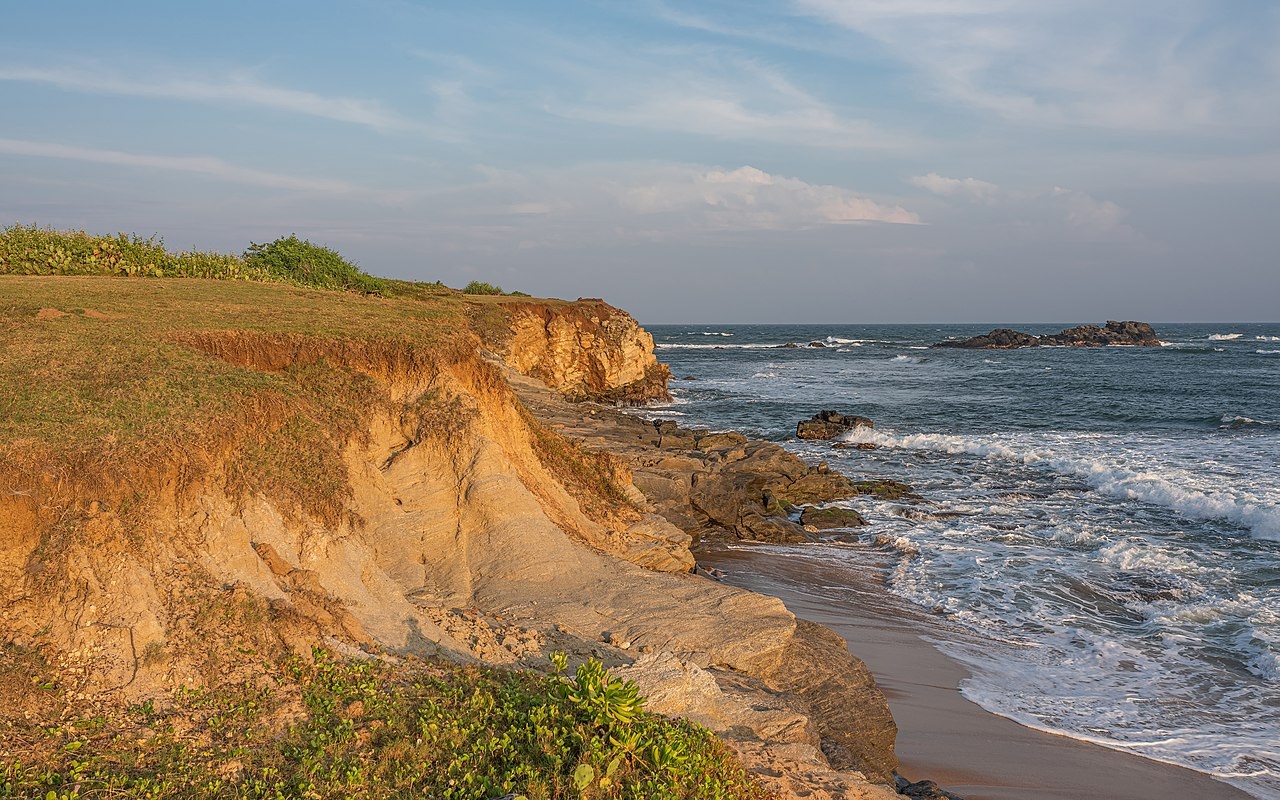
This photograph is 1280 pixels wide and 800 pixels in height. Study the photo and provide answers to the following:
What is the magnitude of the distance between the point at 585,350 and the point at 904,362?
4383 centimetres

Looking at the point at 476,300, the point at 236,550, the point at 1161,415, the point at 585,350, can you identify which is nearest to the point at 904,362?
the point at 1161,415

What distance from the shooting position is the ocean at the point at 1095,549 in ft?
32.1

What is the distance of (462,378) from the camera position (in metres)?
12.2

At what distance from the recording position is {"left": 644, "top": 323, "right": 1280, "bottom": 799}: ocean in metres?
9.79

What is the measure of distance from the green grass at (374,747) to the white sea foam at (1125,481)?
56.2ft

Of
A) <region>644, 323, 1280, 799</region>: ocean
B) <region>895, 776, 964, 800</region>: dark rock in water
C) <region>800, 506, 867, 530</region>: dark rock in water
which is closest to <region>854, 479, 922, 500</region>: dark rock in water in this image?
<region>644, 323, 1280, 799</region>: ocean

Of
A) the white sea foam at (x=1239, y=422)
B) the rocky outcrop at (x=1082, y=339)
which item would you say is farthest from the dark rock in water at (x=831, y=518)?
the rocky outcrop at (x=1082, y=339)

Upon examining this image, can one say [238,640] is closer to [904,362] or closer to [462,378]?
[462,378]

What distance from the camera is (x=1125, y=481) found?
22.2m

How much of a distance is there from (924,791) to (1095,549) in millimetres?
11196

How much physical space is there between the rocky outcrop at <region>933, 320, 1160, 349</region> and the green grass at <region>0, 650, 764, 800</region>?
319 ft

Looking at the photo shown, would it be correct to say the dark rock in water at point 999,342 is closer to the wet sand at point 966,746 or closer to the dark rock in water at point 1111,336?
the dark rock in water at point 1111,336

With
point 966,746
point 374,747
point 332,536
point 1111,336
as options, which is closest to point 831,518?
point 966,746

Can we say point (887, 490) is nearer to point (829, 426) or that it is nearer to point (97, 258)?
point (829, 426)
